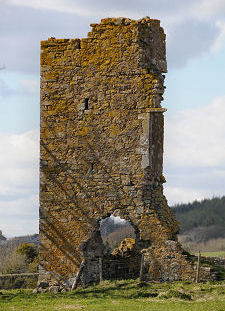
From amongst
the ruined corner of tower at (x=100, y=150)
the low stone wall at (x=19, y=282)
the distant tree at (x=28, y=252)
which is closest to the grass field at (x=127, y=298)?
the ruined corner of tower at (x=100, y=150)

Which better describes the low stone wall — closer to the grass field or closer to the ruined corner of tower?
the ruined corner of tower

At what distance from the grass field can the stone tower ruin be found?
103 cm

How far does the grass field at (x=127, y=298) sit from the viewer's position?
1571cm

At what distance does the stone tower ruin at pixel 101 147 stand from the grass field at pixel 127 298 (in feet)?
3.37

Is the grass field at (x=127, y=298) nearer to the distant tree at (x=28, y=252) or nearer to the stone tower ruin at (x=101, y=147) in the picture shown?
the stone tower ruin at (x=101, y=147)

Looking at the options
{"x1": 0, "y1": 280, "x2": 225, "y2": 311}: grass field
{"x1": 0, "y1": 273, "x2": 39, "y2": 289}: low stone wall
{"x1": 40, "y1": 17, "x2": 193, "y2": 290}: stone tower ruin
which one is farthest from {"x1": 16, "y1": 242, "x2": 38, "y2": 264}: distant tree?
{"x1": 0, "y1": 280, "x2": 225, "y2": 311}: grass field

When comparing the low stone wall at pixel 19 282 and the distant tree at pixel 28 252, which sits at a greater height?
the distant tree at pixel 28 252

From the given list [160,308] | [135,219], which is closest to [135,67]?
[135,219]

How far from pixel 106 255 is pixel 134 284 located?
7.85 feet

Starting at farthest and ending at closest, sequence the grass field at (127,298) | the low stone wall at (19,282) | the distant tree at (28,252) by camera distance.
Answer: the distant tree at (28,252) < the low stone wall at (19,282) < the grass field at (127,298)

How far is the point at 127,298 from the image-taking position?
16.9 m

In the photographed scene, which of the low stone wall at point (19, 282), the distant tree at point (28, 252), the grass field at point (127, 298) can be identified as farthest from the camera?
the distant tree at point (28, 252)

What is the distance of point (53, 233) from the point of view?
1962 cm

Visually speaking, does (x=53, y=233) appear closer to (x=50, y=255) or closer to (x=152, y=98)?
(x=50, y=255)
